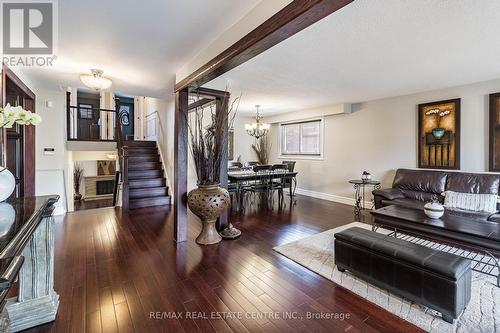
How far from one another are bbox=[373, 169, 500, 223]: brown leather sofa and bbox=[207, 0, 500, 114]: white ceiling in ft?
5.24

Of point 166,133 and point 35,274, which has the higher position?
point 166,133

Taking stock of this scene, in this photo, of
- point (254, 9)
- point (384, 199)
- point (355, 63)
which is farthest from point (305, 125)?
point (254, 9)

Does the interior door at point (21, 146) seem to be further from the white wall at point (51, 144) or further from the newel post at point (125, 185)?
the newel post at point (125, 185)

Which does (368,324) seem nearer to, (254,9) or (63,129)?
(254,9)

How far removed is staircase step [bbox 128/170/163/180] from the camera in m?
5.91

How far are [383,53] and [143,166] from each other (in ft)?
18.7

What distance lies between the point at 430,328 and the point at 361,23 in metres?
2.58

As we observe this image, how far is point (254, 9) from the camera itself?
1.95 metres

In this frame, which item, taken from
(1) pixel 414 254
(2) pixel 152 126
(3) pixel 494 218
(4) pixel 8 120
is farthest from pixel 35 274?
(2) pixel 152 126

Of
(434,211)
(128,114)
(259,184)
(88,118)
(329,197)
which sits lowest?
(329,197)

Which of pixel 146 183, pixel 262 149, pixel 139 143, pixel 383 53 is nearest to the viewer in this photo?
pixel 383 53

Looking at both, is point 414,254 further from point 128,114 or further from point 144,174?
point 128,114

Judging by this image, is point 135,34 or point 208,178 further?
point 208,178

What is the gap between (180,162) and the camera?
11.2 feet
